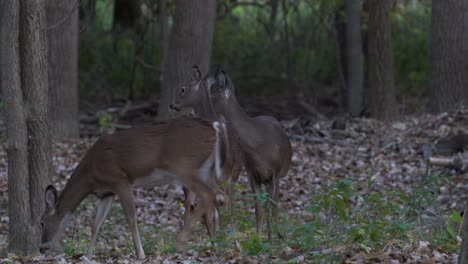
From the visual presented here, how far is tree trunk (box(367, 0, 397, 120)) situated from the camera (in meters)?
16.0

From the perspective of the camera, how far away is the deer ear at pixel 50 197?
786 centimetres

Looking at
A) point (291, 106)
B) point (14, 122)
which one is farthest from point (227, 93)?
point (291, 106)

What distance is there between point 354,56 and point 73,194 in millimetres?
10534

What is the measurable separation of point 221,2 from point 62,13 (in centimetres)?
678

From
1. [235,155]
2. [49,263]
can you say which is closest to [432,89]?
[235,155]

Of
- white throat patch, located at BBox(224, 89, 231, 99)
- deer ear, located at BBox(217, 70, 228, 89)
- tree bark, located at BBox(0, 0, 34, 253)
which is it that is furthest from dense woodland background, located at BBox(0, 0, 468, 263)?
deer ear, located at BBox(217, 70, 228, 89)

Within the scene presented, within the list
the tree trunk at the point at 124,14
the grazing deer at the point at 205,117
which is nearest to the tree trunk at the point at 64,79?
the grazing deer at the point at 205,117

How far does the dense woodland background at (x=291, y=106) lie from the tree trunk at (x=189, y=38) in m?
0.02

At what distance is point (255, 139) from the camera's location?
8719 mm

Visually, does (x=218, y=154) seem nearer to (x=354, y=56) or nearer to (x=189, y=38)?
(x=189, y=38)

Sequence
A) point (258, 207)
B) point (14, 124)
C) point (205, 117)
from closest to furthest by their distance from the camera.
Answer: point (14, 124) < point (258, 207) < point (205, 117)

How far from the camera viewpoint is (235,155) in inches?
317

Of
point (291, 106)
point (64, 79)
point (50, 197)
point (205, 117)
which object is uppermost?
point (205, 117)

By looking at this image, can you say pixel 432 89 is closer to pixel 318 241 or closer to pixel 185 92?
pixel 185 92
